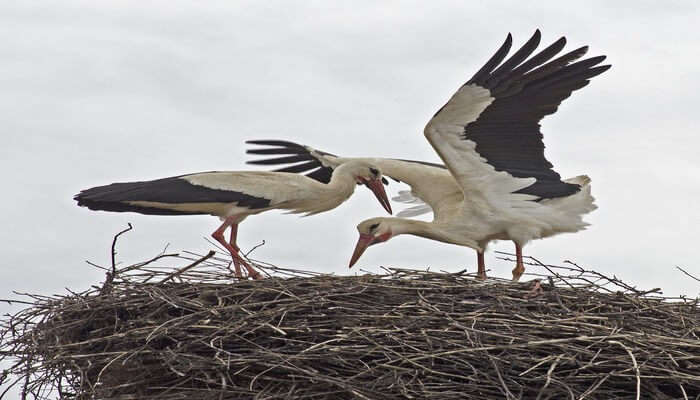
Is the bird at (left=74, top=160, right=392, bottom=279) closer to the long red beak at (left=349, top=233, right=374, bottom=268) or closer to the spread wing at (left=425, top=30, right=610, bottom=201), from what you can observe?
the long red beak at (left=349, top=233, right=374, bottom=268)

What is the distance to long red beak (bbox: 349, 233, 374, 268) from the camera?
24.2ft

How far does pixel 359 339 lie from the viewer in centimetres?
566

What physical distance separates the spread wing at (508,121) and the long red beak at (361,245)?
0.65m

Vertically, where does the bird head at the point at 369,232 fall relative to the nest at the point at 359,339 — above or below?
Result: above

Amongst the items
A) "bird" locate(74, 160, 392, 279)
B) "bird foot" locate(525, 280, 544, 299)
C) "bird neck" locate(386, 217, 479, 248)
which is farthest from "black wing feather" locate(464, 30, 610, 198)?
"bird foot" locate(525, 280, 544, 299)

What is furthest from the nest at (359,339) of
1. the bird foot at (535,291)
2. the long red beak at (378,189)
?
the long red beak at (378,189)

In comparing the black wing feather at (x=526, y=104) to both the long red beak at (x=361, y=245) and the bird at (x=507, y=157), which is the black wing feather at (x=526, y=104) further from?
the long red beak at (x=361, y=245)

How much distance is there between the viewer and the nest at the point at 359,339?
550 cm

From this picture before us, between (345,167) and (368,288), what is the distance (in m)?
1.69

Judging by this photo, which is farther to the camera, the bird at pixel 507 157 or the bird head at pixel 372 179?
the bird head at pixel 372 179

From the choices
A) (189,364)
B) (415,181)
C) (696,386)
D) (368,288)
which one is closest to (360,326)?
(368,288)

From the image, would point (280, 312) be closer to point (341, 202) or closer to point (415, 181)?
point (341, 202)

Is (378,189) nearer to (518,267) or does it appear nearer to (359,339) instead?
(518,267)

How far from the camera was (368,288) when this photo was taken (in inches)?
240
